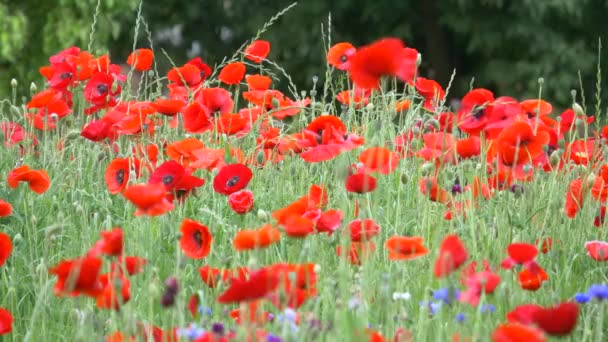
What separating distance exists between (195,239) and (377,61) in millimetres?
536

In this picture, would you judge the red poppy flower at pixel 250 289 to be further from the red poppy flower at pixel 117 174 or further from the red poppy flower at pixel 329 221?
the red poppy flower at pixel 117 174

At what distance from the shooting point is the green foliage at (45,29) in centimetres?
642

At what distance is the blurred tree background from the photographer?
8109 mm

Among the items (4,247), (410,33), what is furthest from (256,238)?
(410,33)

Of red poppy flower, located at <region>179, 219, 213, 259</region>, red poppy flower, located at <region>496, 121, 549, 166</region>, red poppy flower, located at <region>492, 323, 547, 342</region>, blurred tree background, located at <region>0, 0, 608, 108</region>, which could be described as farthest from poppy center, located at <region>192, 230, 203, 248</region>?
blurred tree background, located at <region>0, 0, 608, 108</region>

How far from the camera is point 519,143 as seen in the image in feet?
7.65

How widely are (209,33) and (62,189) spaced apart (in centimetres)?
724

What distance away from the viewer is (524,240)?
250 centimetres

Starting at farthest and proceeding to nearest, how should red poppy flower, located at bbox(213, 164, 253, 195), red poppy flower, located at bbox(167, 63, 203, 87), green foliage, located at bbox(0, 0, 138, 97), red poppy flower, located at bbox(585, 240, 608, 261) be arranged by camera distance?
1. green foliage, located at bbox(0, 0, 138, 97)
2. red poppy flower, located at bbox(167, 63, 203, 87)
3. red poppy flower, located at bbox(213, 164, 253, 195)
4. red poppy flower, located at bbox(585, 240, 608, 261)

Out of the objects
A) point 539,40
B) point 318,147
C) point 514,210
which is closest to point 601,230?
point 514,210

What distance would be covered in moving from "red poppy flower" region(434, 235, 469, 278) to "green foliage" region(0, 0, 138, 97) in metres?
5.01

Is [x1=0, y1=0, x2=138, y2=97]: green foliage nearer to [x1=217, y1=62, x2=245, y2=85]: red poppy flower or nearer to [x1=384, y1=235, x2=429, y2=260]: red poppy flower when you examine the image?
[x1=217, y1=62, x2=245, y2=85]: red poppy flower

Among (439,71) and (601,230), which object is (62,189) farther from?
(439,71)

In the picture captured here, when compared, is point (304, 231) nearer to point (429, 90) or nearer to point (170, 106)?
point (170, 106)
